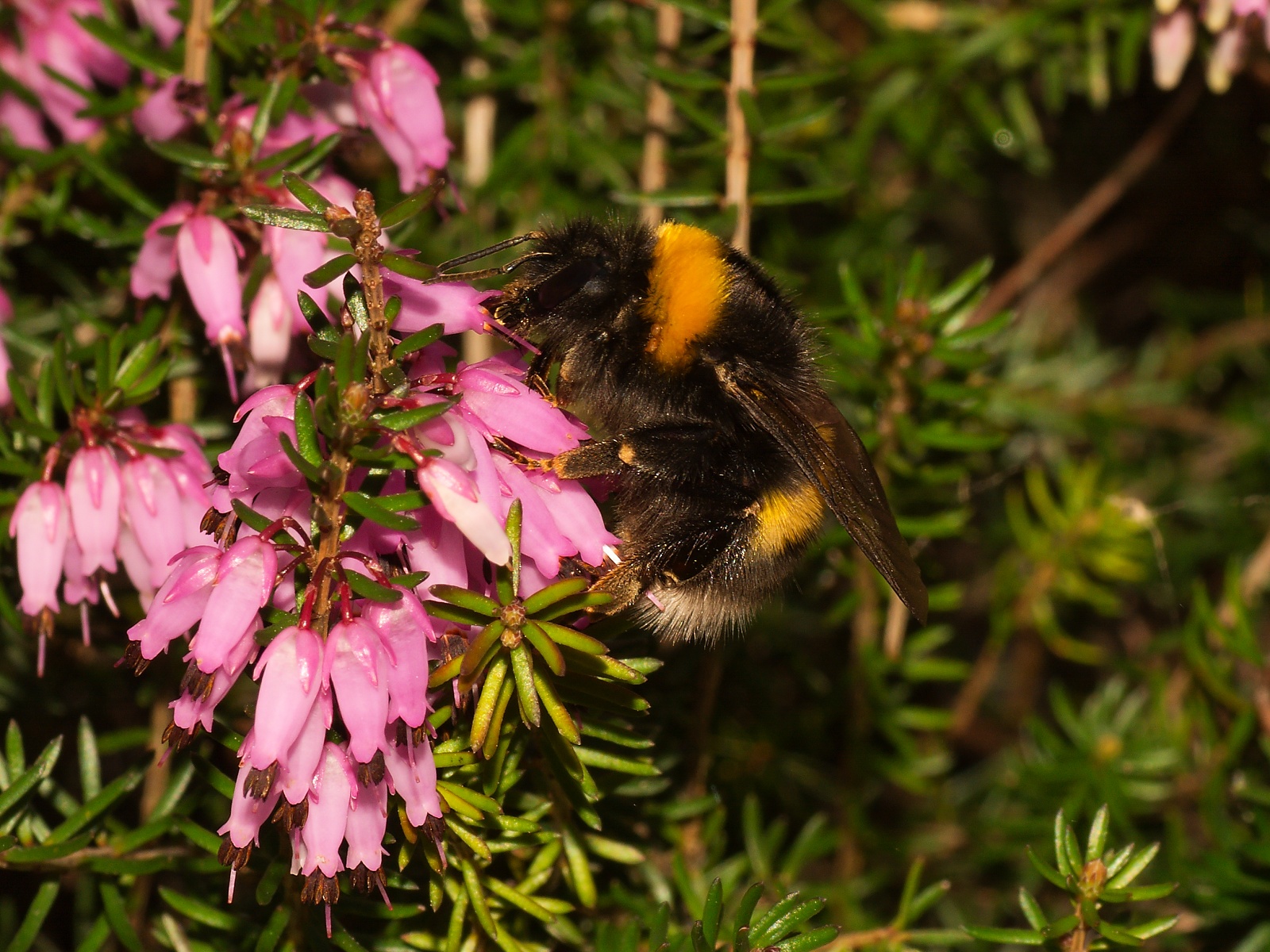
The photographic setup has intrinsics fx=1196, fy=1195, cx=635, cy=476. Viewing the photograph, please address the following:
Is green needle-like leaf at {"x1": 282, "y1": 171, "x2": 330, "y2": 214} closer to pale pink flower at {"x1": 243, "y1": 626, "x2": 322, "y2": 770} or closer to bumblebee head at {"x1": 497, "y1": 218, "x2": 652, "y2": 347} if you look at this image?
bumblebee head at {"x1": 497, "y1": 218, "x2": 652, "y2": 347}

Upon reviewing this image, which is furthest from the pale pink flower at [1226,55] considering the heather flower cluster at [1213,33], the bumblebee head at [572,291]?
the bumblebee head at [572,291]

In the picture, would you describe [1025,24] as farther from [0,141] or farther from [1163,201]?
[0,141]

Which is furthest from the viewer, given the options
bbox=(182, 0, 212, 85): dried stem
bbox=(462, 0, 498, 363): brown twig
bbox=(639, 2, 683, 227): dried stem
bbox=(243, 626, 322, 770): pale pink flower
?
→ bbox=(462, 0, 498, 363): brown twig

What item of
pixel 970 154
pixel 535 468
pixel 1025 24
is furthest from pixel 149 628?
pixel 970 154

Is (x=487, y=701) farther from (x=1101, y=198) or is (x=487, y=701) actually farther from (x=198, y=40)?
(x=1101, y=198)

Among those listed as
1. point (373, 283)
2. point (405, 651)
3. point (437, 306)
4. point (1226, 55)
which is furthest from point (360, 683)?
point (1226, 55)

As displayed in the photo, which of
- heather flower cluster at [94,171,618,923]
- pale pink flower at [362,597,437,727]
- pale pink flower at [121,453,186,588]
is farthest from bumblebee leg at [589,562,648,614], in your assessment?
pale pink flower at [121,453,186,588]
